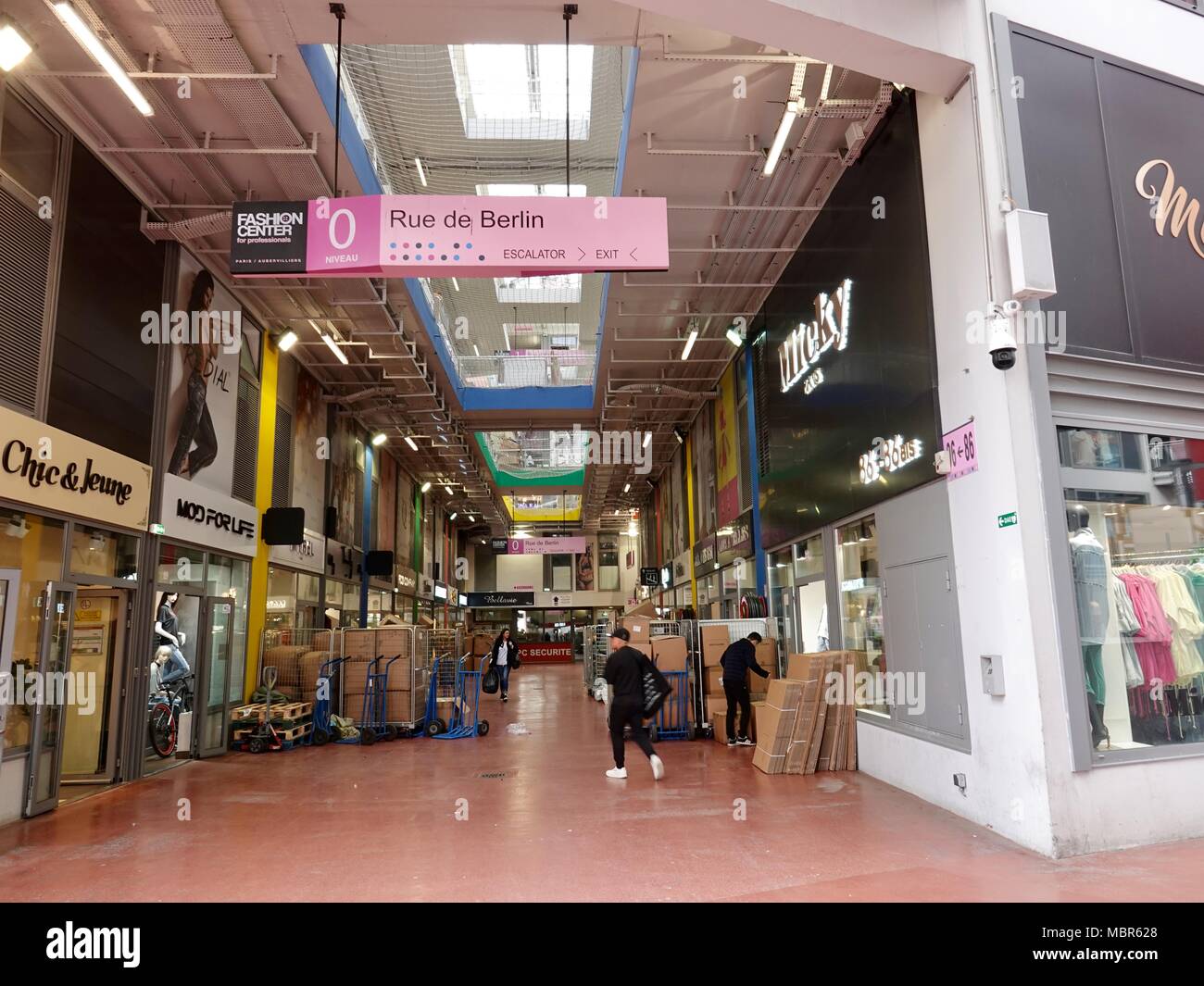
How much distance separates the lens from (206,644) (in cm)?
963

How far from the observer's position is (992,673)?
5402 millimetres

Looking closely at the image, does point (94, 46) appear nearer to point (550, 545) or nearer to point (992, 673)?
point (992, 673)

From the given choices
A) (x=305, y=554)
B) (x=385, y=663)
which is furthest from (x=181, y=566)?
(x=305, y=554)

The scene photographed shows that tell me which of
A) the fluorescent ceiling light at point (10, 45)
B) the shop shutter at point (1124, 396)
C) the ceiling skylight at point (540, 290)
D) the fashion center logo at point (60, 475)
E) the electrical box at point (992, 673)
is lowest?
the electrical box at point (992, 673)

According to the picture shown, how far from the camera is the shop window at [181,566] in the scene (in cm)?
877

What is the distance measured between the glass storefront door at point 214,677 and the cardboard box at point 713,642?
20.3ft

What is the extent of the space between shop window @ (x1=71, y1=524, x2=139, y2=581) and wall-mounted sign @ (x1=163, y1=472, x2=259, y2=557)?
2.00 feet

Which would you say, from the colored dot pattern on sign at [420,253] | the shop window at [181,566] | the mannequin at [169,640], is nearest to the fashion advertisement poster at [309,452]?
the shop window at [181,566]

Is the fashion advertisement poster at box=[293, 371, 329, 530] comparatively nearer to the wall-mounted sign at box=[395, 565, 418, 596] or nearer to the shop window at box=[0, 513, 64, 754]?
the shop window at box=[0, 513, 64, 754]

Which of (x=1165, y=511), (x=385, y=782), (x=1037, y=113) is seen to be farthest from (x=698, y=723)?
(x=1037, y=113)

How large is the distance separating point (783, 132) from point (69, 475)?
695 centimetres

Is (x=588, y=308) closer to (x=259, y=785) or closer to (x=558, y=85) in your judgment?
(x=558, y=85)

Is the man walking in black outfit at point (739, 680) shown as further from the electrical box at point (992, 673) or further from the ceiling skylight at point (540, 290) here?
the ceiling skylight at point (540, 290)
